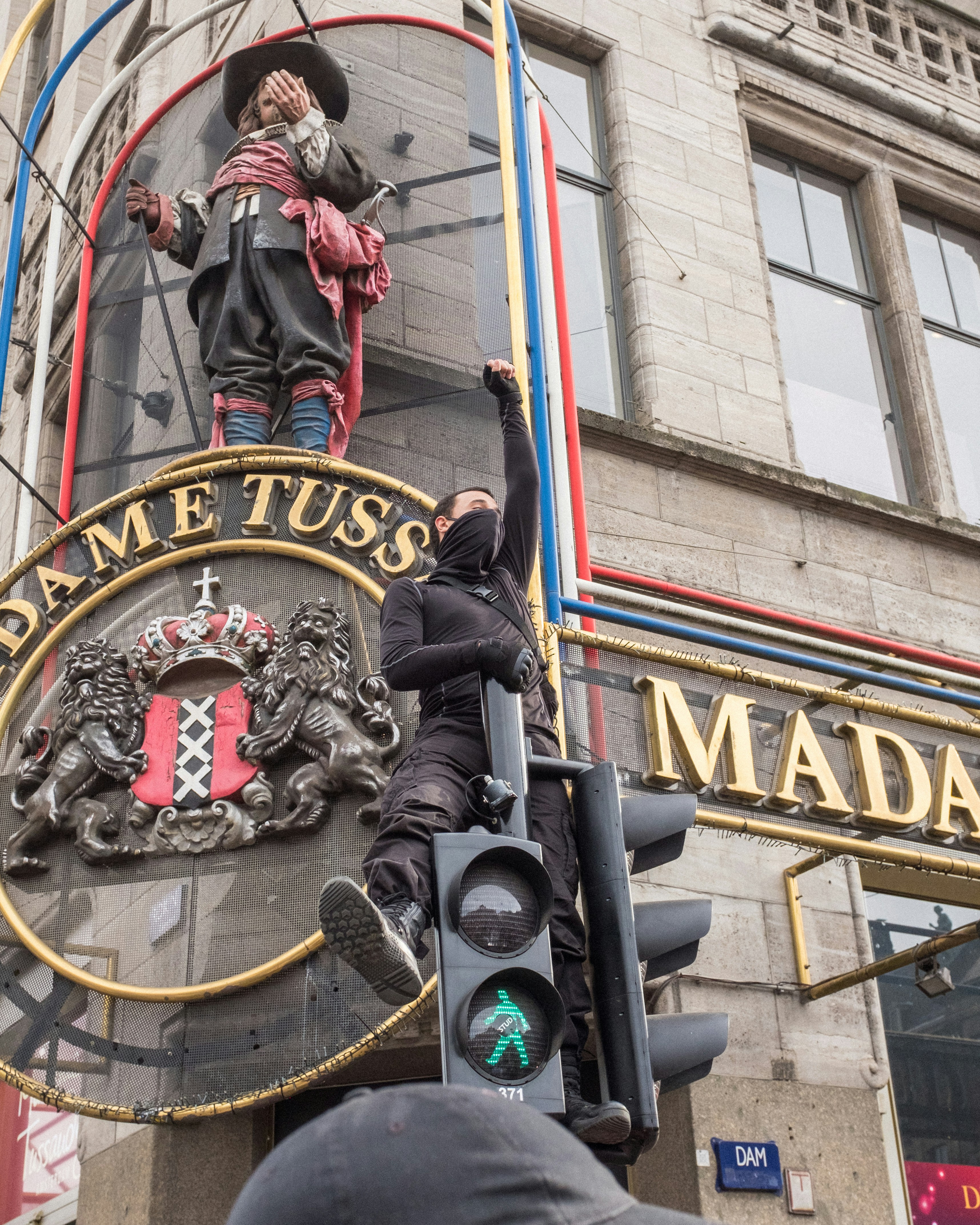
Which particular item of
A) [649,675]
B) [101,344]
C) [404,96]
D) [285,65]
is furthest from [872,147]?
[649,675]

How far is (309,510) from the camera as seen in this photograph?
6.18 m

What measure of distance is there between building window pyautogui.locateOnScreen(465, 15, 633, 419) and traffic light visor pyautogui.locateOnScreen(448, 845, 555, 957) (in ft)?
18.0

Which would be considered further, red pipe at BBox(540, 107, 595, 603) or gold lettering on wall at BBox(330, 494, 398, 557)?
red pipe at BBox(540, 107, 595, 603)

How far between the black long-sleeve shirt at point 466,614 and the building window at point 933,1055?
11.7 feet

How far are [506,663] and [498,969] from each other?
94 cm

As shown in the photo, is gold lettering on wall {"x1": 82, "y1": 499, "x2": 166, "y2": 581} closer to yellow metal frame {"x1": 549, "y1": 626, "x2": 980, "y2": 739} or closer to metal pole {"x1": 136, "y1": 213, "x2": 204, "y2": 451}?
metal pole {"x1": 136, "y1": 213, "x2": 204, "y2": 451}

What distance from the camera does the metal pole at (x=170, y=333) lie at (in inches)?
295

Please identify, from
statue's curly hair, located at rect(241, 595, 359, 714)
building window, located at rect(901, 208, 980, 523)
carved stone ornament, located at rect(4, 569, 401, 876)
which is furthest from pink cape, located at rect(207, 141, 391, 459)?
building window, located at rect(901, 208, 980, 523)

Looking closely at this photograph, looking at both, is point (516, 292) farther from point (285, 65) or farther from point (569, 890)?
point (569, 890)

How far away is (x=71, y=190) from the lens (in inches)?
389

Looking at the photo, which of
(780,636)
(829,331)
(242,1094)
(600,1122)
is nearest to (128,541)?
(242,1094)

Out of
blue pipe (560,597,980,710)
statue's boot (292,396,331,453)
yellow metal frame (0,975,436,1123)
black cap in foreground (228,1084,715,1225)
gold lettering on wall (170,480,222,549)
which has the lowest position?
black cap in foreground (228,1084,715,1225)

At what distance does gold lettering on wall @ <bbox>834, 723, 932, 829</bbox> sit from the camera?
6.08m

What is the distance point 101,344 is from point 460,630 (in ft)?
15.2
